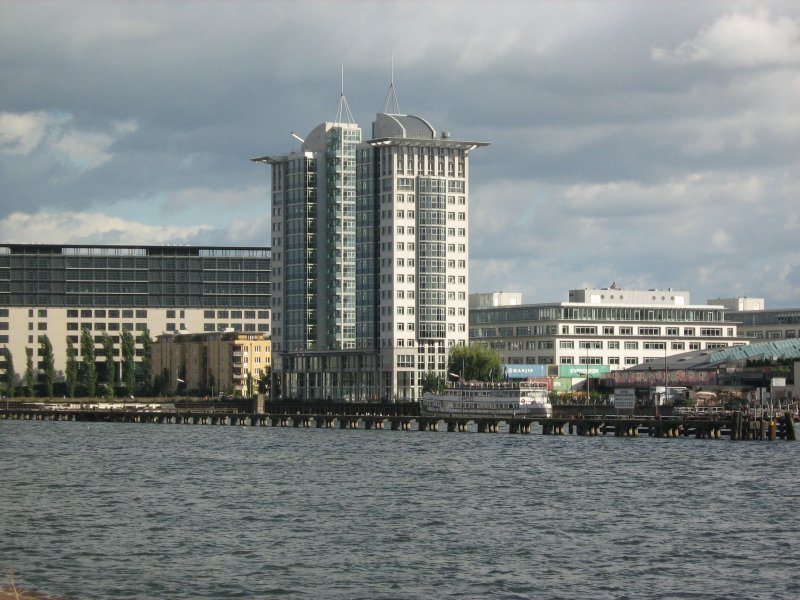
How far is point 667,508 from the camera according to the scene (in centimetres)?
8750

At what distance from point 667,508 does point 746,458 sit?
4255 centimetres

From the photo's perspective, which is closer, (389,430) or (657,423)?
(657,423)

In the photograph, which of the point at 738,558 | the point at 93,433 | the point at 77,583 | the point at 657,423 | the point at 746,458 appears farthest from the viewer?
the point at 93,433

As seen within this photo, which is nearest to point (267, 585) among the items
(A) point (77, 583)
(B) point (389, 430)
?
(A) point (77, 583)

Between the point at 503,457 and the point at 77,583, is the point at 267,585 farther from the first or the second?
the point at 503,457

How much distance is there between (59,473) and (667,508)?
48.9m

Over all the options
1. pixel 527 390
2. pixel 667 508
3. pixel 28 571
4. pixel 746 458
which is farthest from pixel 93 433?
pixel 28 571

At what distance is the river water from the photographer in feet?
196

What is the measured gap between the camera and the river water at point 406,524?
5984 centimetres

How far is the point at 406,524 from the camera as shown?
78.8 metres

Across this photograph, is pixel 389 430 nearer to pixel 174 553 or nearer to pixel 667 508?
pixel 667 508

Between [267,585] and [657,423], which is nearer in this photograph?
[267,585]

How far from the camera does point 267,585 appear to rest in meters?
58.9

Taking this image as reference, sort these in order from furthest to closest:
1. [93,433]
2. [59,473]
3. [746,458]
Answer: [93,433] < [746,458] < [59,473]
